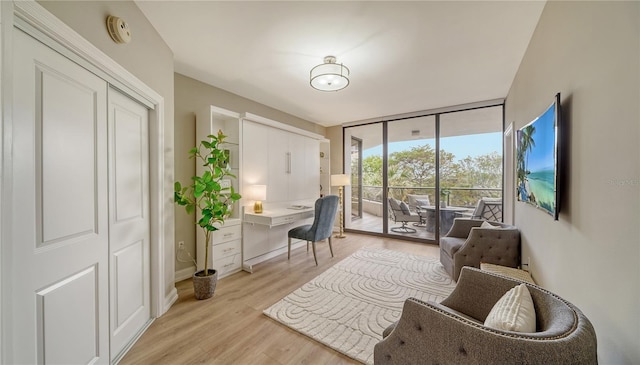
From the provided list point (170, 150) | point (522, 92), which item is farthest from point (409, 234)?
point (170, 150)

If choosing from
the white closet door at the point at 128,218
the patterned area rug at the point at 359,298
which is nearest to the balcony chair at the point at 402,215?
the patterned area rug at the point at 359,298

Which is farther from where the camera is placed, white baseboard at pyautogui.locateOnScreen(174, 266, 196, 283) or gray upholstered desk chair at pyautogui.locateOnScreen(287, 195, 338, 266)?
gray upholstered desk chair at pyautogui.locateOnScreen(287, 195, 338, 266)

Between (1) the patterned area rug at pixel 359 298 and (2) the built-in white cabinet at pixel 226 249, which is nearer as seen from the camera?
(1) the patterned area rug at pixel 359 298

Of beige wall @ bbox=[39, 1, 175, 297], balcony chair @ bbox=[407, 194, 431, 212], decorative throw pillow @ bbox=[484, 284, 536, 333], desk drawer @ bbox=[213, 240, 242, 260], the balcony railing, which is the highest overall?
beige wall @ bbox=[39, 1, 175, 297]

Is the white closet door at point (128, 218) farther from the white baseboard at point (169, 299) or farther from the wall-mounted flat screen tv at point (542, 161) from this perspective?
the wall-mounted flat screen tv at point (542, 161)

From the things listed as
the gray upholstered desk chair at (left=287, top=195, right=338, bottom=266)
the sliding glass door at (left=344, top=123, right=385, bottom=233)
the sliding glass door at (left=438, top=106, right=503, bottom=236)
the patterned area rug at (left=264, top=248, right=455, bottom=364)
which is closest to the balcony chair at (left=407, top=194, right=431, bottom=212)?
the sliding glass door at (left=438, top=106, right=503, bottom=236)

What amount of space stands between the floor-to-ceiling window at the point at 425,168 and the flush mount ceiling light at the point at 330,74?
253 centimetres

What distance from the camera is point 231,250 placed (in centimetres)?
311

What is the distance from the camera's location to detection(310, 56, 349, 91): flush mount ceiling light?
250cm

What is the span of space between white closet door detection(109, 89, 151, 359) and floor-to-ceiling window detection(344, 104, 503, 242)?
4.21 metres

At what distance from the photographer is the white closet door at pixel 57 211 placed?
99 cm

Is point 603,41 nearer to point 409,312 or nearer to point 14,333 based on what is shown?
point 409,312

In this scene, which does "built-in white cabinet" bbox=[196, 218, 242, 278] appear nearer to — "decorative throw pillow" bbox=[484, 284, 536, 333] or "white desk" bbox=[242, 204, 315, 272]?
"white desk" bbox=[242, 204, 315, 272]

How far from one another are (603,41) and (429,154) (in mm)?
3635
